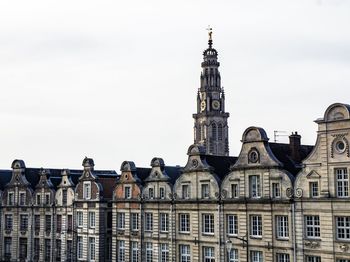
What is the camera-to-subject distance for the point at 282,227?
49125 mm

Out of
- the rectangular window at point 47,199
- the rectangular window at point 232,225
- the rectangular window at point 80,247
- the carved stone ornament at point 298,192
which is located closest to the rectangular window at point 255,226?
the rectangular window at point 232,225

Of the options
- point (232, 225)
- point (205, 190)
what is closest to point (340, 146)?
point (232, 225)

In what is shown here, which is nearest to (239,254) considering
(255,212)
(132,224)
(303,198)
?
(255,212)

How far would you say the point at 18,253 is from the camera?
7806 centimetres

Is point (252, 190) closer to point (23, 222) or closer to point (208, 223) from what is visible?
point (208, 223)

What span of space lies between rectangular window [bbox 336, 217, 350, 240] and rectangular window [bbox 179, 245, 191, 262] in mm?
15700

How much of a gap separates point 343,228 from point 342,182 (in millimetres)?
3223

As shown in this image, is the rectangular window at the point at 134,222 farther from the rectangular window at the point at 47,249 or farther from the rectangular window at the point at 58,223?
the rectangular window at the point at 47,249

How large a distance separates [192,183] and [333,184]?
15.0 m

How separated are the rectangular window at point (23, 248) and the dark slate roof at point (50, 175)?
Answer: 21.6 feet

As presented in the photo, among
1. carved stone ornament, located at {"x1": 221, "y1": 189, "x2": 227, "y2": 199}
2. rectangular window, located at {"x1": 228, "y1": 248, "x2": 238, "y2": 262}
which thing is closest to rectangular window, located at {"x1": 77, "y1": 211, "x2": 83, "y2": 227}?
carved stone ornament, located at {"x1": 221, "y1": 189, "x2": 227, "y2": 199}

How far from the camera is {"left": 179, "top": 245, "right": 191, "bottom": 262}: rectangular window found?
56.6m

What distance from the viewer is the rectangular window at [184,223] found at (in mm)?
57031

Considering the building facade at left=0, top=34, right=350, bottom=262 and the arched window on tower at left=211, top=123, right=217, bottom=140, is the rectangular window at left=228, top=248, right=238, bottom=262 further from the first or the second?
the arched window on tower at left=211, top=123, right=217, bottom=140
